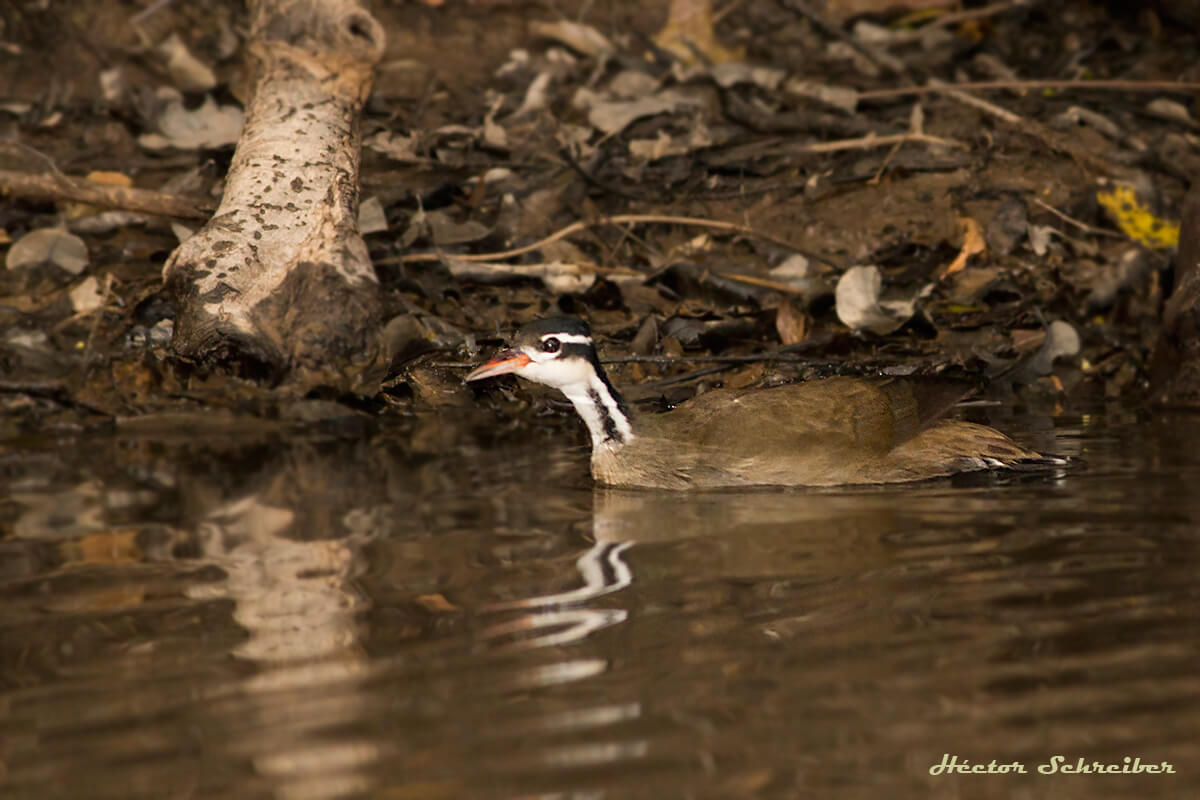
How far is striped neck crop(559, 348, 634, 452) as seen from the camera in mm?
5352

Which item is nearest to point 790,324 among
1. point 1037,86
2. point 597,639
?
point 1037,86

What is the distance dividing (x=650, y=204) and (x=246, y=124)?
230cm

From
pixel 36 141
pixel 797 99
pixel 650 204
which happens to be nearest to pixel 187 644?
pixel 650 204

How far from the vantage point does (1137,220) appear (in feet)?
24.5

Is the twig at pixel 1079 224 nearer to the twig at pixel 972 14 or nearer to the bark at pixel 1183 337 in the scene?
the bark at pixel 1183 337

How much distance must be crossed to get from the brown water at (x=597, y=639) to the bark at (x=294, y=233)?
3.47 feet

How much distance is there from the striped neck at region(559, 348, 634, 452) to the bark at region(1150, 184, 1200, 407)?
2.56 m

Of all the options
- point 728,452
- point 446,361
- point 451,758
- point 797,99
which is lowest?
point 451,758

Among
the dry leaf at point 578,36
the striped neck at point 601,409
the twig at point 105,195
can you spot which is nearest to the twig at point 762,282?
the striped neck at point 601,409

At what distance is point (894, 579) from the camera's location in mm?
3574

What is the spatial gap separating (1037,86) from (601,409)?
393cm

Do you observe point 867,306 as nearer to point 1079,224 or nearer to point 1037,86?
point 1079,224

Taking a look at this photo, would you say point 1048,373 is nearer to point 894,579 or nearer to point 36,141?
point 894,579

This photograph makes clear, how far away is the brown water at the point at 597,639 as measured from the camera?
2557 millimetres
